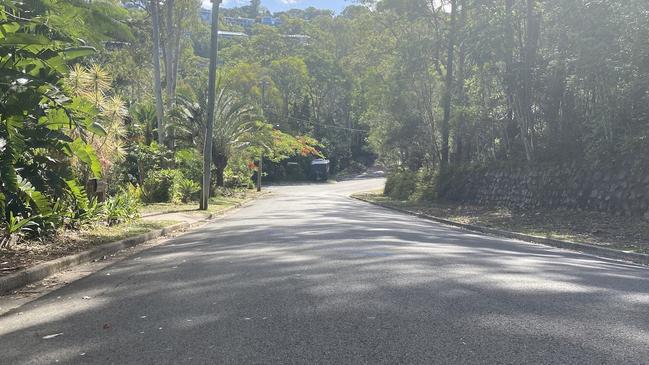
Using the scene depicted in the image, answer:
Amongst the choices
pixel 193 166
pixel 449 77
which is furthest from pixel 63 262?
pixel 449 77

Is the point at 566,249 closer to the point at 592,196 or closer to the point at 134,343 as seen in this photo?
the point at 592,196

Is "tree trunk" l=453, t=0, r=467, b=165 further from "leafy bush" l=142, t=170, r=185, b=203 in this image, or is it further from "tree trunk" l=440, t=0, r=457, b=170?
"leafy bush" l=142, t=170, r=185, b=203

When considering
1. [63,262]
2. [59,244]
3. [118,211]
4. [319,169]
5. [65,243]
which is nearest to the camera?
[63,262]

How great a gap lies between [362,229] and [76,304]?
918 cm

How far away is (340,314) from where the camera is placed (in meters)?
5.44

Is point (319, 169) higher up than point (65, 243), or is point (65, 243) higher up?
point (65, 243)

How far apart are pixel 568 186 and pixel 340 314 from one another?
51.4ft

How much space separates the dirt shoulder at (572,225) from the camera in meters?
13.4

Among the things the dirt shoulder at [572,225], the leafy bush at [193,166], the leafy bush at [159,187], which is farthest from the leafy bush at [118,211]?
Result: the leafy bush at [193,166]

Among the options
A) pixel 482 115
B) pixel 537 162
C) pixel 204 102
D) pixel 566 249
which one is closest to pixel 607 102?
pixel 537 162

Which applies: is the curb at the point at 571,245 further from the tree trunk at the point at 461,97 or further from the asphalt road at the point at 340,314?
the tree trunk at the point at 461,97

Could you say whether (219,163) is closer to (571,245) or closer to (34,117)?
(571,245)

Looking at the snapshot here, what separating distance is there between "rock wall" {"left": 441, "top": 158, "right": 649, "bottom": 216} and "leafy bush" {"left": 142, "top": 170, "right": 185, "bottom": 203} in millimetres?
13850

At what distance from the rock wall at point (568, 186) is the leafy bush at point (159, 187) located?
13850 millimetres
